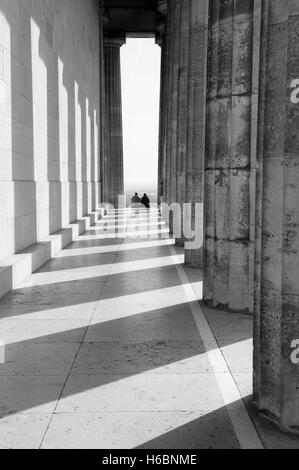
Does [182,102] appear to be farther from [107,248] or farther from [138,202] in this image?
[138,202]

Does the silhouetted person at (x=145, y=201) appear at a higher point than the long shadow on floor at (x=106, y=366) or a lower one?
higher

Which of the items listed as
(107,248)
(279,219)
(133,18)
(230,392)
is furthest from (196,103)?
(133,18)

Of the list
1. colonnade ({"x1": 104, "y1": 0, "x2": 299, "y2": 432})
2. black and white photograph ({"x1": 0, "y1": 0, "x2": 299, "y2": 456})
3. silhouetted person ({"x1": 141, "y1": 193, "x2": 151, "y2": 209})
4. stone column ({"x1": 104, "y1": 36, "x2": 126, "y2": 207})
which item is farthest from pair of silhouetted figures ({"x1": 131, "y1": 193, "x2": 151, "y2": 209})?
colonnade ({"x1": 104, "y1": 0, "x2": 299, "y2": 432})

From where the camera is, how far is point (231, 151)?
10656mm

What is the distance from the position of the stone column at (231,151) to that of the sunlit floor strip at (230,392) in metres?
0.89

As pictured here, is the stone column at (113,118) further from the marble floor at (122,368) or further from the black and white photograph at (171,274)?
the marble floor at (122,368)

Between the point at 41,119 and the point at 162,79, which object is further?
the point at 162,79

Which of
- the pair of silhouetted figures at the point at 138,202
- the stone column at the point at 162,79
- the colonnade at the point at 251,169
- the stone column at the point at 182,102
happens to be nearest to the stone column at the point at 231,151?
the colonnade at the point at 251,169

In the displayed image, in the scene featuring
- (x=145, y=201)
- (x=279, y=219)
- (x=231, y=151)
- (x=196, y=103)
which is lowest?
(x=145, y=201)

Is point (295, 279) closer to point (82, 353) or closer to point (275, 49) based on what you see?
point (275, 49)

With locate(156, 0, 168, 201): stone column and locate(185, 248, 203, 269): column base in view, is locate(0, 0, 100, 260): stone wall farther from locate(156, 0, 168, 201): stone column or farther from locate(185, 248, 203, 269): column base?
locate(156, 0, 168, 201): stone column

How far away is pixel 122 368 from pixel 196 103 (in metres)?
11.3

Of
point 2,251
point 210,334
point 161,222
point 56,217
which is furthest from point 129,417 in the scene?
point 161,222

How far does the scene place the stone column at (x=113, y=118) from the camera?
4934 cm
